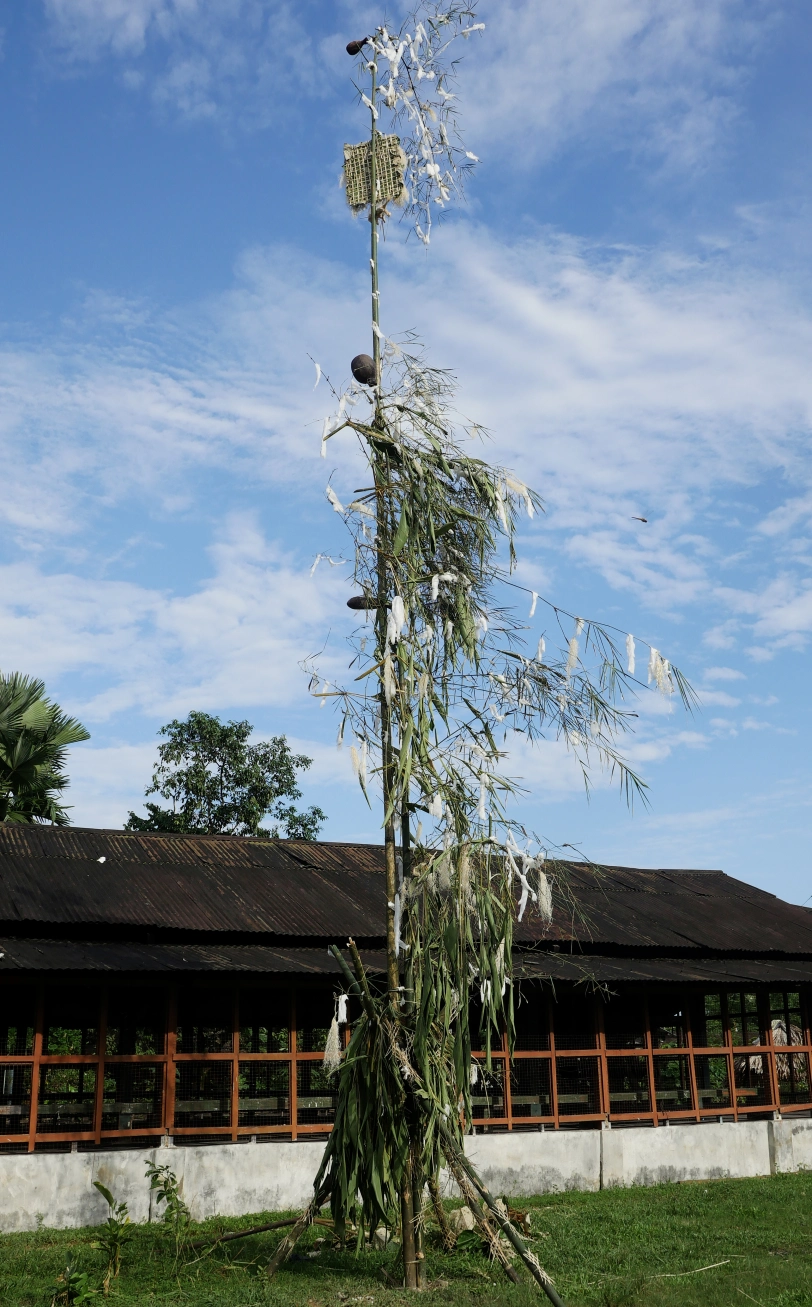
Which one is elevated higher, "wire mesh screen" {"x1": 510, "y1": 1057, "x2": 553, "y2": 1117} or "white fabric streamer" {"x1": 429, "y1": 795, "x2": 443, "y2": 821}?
"white fabric streamer" {"x1": 429, "y1": 795, "x2": 443, "y2": 821}

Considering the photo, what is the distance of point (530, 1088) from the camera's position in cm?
1855

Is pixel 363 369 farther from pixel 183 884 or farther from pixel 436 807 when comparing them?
pixel 183 884

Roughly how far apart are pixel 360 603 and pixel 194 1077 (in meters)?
15.6

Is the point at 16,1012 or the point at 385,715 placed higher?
the point at 385,715

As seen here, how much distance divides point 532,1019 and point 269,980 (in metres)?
6.32

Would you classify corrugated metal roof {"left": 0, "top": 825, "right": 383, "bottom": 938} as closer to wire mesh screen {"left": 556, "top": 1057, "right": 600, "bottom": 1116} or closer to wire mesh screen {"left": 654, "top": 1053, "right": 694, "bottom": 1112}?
wire mesh screen {"left": 556, "top": 1057, "right": 600, "bottom": 1116}

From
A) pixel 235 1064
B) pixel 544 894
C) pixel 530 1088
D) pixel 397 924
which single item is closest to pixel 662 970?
pixel 530 1088

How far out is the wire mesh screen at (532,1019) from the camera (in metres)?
17.9

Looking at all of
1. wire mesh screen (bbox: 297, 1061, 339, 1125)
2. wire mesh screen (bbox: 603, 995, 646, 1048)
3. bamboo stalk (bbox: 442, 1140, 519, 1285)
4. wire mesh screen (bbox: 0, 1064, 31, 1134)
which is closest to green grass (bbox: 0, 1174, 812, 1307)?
bamboo stalk (bbox: 442, 1140, 519, 1285)

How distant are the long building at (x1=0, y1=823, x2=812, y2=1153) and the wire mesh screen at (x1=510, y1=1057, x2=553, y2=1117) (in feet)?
0.15

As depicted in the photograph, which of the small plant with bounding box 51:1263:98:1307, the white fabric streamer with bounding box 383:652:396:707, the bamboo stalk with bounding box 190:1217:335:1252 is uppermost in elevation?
the white fabric streamer with bounding box 383:652:396:707

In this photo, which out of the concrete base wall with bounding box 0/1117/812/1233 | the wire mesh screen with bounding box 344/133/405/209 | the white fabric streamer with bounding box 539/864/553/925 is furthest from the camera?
the concrete base wall with bounding box 0/1117/812/1233

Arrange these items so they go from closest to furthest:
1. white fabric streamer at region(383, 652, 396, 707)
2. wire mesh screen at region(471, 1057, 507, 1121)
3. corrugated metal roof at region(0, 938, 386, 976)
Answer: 1. white fabric streamer at region(383, 652, 396, 707)
2. corrugated metal roof at region(0, 938, 386, 976)
3. wire mesh screen at region(471, 1057, 507, 1121)

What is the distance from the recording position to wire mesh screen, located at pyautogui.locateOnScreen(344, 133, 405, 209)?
10969 millimetres
